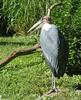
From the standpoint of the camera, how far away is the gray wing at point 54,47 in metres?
6.56

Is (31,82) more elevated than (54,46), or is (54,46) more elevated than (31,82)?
(54,46)

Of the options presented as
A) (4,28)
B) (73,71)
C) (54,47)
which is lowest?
(4,28)

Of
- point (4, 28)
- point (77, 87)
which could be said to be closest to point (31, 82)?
point (77, 87)

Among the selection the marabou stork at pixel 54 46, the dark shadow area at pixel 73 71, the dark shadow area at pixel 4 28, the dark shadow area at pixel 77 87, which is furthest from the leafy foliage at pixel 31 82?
the dark shadow area at pixel 4 28

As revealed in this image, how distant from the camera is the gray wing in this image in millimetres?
6562

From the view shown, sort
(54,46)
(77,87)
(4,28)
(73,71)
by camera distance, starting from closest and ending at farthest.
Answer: (54,46) → (77,87) → (73,71) → (4,28)

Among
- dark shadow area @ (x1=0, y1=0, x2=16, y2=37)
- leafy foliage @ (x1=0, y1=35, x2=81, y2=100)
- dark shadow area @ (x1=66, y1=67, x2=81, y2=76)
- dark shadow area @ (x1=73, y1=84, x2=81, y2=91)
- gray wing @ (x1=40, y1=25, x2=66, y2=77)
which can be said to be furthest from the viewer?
dark shadow area @ (x1=0, y1=0, x2=16, y2=37)

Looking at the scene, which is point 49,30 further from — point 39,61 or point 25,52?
point 39,61

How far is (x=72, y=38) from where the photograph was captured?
27.2 ft

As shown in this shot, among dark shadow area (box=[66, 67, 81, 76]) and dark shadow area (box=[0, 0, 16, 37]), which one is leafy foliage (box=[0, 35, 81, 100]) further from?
dark shadow area (box=[0, 0, 16, 37])

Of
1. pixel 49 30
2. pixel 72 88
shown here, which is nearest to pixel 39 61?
pixel 72 88

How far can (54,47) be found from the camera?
6594 millimetres

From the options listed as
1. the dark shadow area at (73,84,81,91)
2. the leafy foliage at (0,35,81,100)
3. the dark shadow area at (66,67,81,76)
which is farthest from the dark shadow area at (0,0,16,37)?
the dark shadow area at (73,84,81,91)

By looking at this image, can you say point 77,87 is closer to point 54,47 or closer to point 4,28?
point 54,47
